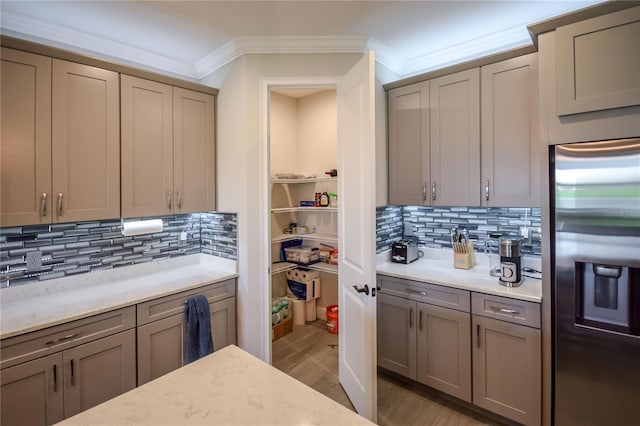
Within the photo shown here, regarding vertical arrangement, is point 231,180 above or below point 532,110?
below

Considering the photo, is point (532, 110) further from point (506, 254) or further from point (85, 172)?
point (85, 172)

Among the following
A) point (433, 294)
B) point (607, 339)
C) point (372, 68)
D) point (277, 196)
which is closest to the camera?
point (607, 339)

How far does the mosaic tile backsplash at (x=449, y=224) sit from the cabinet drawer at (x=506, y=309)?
605mm

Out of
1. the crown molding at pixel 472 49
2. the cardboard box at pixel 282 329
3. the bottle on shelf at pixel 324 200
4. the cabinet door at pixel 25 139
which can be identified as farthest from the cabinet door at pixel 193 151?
the crown molding at pixel 472 49

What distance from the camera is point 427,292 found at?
218 centimetres

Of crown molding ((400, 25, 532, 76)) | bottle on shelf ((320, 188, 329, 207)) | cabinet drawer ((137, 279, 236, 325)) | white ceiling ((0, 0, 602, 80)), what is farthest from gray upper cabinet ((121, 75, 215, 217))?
crown molding ((400, 25, 532, 76))

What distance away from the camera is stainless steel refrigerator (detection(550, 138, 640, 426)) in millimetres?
1449

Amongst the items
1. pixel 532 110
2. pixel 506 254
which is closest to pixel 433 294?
pixel 506 254

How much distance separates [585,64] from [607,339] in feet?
4.68

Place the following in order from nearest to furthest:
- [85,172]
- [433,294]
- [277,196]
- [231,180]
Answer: [85,172]
[433,294]
[231,180]
[277,196]

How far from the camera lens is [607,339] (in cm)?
151

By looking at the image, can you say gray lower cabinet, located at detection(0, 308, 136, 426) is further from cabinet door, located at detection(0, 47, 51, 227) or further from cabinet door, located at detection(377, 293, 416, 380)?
cabinet door, located at detection(377, 293, 416, 380)

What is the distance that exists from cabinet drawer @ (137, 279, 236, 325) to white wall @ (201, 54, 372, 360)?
4.6 inches

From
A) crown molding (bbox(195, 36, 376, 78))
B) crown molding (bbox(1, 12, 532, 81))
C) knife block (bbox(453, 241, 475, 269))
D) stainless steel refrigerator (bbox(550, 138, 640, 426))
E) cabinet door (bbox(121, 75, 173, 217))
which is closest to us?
stainless steel refrigerator (bbox(550, 138, 640, 426))
